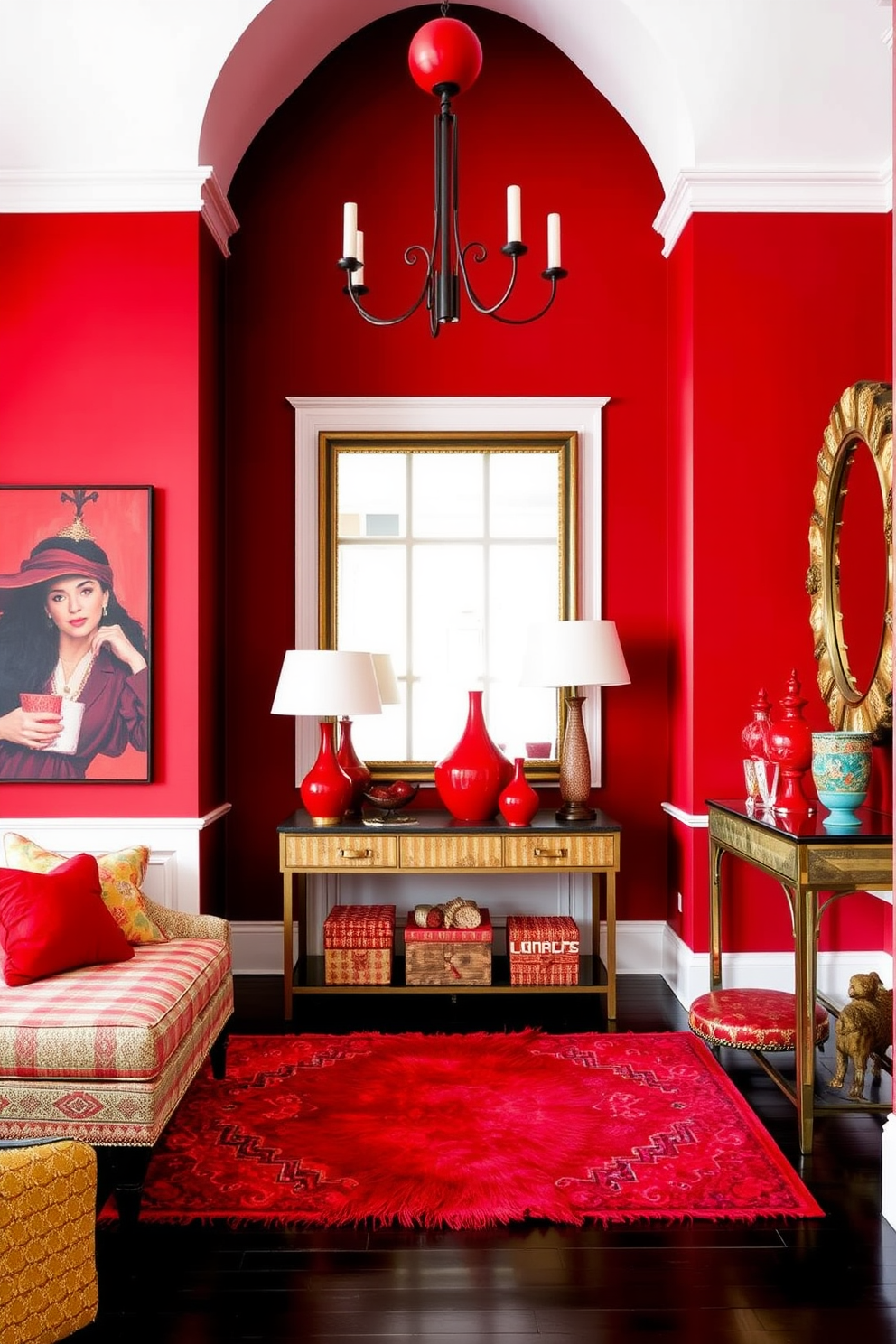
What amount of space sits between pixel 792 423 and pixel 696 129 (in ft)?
4.11

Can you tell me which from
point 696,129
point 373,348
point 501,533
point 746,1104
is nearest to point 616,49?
point 696,129

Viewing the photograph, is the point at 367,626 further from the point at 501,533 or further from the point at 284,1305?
the point at 284,1305

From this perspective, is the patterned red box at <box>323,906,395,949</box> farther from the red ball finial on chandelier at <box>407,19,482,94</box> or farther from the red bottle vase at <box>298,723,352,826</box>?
the red ball finial on chandelier at <box>407,19,482,94</box>

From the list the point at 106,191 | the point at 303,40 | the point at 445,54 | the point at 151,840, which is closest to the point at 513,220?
the point at 445,54

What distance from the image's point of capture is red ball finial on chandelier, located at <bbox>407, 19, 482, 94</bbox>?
2592 millimetres

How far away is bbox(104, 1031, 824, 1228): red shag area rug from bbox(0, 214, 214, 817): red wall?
53.2 inches

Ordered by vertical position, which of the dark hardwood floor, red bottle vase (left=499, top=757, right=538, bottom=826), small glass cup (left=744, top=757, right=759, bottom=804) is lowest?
the dark hardwood floor

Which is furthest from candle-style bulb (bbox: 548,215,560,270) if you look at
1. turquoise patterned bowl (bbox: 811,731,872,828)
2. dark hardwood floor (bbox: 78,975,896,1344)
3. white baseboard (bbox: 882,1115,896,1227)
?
dark hardwood floor (bbox: 78,975,896,1344)

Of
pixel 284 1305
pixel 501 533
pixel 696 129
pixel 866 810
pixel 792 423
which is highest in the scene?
pixel 696 129

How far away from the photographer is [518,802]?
4.10 meters

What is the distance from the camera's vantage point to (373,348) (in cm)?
473

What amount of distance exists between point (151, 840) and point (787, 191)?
3.77 m

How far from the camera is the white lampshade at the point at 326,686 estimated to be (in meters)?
3.93

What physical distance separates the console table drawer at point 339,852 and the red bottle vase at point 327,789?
0.09 m
